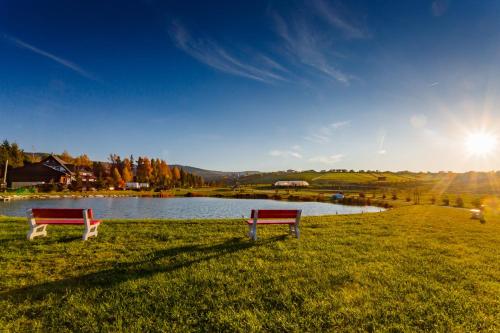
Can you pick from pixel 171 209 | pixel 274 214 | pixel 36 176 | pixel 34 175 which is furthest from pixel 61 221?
pixel 34 175

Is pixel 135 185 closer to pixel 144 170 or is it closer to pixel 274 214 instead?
pixel 144 170

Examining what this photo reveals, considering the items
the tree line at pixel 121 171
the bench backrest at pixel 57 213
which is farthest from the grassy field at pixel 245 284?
the tree line at pixel 121 171

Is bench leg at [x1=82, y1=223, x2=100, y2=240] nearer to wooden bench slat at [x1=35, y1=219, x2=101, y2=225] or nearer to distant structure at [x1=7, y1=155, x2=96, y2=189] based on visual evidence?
wooden bench slat at [x1=35, y1=219, x2=101, y2=225]

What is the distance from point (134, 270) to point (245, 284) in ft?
10.8

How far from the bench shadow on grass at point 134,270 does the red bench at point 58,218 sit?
3915mm

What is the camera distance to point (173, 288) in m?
6.95

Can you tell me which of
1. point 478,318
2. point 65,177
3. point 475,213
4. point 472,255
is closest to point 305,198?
point 475,213

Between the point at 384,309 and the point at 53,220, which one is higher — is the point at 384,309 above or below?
below

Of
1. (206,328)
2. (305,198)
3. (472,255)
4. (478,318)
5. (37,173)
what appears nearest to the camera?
(206,328)

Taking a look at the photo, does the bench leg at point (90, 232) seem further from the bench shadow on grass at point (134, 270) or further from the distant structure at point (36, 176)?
the distant structure at point (36, 176)

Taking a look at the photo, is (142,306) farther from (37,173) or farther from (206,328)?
(37,173)

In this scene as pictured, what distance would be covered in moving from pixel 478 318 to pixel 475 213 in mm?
19782

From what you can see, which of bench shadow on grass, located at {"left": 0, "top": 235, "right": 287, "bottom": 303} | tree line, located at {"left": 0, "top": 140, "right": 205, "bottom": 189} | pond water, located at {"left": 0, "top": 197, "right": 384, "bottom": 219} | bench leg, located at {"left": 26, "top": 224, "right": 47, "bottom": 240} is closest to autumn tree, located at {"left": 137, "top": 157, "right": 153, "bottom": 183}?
tree line, located at {"left": 0, "top": 140, "right": 205, "bottom": 189}

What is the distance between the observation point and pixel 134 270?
8.23m
